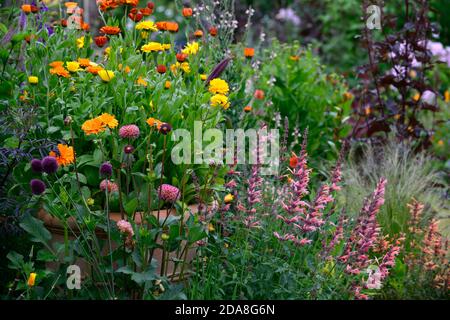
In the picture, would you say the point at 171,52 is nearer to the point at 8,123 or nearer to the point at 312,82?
the point at 8,123

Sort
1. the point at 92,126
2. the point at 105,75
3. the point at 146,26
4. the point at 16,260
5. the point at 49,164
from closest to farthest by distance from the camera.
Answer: the point at 49,164, the point at 92,126, the point at 16,260, the point at 105,75, the point at 146,26

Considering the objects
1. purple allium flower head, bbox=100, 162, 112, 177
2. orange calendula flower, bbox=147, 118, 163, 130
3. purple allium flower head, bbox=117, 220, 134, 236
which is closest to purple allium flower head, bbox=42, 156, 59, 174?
purple allium flower head, bbox=100, 162, 112, 177

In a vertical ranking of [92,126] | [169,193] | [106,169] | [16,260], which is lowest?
[16,260]

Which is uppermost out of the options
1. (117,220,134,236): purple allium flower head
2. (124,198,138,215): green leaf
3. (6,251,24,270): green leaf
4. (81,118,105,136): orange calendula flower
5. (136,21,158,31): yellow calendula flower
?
(136,21,158,31): yellow calendula flower

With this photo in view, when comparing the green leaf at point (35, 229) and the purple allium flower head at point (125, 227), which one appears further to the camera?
the green leaf at point (35, 229)

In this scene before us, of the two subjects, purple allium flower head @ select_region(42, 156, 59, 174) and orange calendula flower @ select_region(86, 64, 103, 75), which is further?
orange calendula flower @ select_region(86, 64, 103, 75)

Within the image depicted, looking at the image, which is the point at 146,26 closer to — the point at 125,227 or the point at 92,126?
the point at 92,126

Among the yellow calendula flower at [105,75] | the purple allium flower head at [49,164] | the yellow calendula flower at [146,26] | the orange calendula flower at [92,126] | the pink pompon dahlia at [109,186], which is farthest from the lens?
the yellow calendula flower at [146,26]

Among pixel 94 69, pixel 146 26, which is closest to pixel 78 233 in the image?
pixel 94 69

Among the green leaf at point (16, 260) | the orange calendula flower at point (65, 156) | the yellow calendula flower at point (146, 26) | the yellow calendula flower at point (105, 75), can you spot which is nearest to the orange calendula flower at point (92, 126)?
the orange calendula flower at point (65, 156)

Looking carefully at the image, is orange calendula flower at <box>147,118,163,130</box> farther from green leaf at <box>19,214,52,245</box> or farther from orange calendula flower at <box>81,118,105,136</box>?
green leaf at <box>19,214,52,245</box>

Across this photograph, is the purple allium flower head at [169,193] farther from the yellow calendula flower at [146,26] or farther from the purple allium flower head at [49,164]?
the yellow calendula flower at [146,26]

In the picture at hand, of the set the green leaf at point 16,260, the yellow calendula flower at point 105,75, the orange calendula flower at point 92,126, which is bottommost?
the green leaf at point 16,260

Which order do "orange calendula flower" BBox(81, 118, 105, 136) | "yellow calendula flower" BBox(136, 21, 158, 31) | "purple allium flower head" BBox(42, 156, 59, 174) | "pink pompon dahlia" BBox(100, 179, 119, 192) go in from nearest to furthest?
"purple allium flower head" BBox(42, 156, 59, 174) < "orange calendula flower" BBox(81, 118, 105, 136) < "pink pompon dahlia" BBox(100, 179, 119, 192) < "yellow calendula flower" BBox(136, 21, 158, 31)
